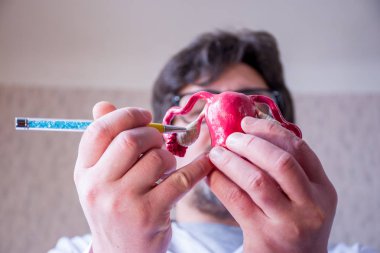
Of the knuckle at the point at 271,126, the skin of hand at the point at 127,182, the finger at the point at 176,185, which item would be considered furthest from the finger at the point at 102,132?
the knuckle at the point at 271,126

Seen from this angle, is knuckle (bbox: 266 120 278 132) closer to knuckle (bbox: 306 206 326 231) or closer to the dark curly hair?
knuckle (bbox: 306 206 326 231)

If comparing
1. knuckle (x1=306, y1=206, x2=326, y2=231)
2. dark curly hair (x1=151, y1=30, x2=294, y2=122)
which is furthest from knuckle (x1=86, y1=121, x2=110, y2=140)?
dark curly hair (x1=151, y1=30, x2=294, y2=122)

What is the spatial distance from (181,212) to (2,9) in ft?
4.05

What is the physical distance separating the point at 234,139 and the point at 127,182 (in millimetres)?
183

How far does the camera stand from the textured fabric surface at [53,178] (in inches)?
60.3

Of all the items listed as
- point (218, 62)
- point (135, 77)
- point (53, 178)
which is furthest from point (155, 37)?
point (53, 178)

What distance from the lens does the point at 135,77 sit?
168 centimetres

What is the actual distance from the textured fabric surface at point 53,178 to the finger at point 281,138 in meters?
1.18

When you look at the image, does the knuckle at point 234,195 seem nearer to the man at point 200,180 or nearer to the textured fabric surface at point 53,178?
the man at point 200,180

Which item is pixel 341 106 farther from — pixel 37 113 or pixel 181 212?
pixel 37 113

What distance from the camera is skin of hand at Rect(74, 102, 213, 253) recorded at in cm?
49

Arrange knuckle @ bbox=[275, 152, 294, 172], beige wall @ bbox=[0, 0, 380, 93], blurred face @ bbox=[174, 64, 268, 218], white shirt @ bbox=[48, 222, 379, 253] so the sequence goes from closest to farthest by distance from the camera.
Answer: knuckle @ bbox=[275, 152, 294, 172]
white shirt @ bbox=[48, 222, 379, 253]
blurred face @ bbox=[174, 64, 268, 218]
beige wall @ bbox=[0, 0, 380, 93]

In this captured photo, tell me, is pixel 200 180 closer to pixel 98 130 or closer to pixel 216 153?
pixel 216 153

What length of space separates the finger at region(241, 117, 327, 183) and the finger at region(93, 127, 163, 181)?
18 centimetres
